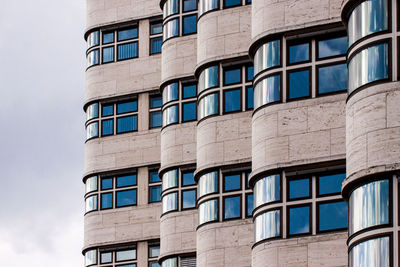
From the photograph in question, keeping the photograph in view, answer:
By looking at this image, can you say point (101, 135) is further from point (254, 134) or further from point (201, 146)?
point (254, 134)

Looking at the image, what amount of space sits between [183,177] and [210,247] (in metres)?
6.05

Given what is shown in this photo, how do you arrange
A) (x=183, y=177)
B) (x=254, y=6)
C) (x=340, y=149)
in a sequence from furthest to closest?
(x=183, y=177) < (x=254, y=6) < (x=340, y=149)

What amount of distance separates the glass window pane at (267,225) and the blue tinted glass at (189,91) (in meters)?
11.0

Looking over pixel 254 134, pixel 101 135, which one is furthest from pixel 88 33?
pixel 254 134

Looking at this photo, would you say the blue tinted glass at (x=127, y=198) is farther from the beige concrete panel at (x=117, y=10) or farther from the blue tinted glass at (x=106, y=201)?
the beige concrete panel at (x=117, y=10)

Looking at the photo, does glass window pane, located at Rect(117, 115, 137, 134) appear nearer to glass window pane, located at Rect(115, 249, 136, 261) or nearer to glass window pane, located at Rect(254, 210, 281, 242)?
glass window pane, located at Rect(115, 249, 136, 261)

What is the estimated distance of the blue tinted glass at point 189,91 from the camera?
158ft

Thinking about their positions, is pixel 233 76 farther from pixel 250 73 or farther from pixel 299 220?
pixel 299 220

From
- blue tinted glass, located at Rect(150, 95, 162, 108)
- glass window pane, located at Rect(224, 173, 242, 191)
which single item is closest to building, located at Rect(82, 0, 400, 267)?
glass window pane, located at Rect(224, 173, 242, 191)

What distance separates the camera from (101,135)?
54.1 m

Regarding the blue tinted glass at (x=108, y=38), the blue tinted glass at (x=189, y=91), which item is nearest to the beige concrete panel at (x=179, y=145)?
the blue tinted glass at (x=189, y=91)

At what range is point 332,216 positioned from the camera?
35.9 metres

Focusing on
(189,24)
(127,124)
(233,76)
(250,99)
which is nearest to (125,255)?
(127,124)

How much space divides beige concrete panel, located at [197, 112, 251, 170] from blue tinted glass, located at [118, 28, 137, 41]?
12.6m
